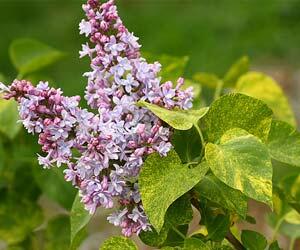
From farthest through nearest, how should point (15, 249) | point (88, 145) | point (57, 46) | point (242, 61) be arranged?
point (57, 46), point (242, 61), point (15, 249), point (88, 145)

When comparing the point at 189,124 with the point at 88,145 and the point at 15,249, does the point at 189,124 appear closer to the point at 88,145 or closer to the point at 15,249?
the point at 88,145

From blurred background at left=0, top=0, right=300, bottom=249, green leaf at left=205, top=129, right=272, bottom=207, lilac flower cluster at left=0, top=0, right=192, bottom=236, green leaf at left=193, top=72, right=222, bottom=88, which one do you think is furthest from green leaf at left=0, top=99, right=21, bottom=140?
blurred background at left=0, top=0, right=300, bottom=249

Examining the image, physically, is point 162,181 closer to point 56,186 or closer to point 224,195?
point 224,195

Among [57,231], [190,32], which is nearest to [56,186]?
[57,231]

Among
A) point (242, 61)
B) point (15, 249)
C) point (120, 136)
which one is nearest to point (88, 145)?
point (120, 136)

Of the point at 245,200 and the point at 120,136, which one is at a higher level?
the point at 120,136

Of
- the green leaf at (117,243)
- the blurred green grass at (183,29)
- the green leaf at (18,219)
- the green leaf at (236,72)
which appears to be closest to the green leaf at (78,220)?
the green leaf at (117,243)
